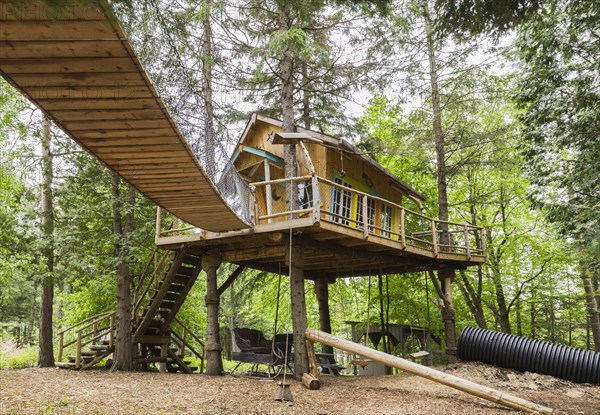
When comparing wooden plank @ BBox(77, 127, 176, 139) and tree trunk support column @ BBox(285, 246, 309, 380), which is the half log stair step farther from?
wooden plank @ BBox(77, 127, 176, 139)

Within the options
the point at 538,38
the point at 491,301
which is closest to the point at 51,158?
the point at 538,38

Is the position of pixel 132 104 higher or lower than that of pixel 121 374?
higher

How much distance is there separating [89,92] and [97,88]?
10 centimetres

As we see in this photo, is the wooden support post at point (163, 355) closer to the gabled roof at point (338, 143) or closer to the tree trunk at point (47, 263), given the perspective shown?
the tree trunk at point (47, 263)

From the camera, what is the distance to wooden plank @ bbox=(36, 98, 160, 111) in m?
3.86

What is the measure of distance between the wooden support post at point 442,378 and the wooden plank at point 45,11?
6832mm

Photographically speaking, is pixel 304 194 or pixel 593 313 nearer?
pixel 304 194

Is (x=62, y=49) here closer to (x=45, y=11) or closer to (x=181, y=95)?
(x=45, y=11)

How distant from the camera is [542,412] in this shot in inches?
262

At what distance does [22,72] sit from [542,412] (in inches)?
286

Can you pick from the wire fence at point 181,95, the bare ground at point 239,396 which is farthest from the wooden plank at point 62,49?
the bare ground at point 239,396

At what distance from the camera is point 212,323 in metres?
11.3

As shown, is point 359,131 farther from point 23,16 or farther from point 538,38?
point 23,16

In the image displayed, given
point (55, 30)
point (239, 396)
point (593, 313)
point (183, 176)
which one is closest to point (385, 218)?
point (239, 396)
